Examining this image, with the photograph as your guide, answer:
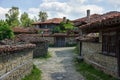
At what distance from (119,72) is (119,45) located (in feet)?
4.09

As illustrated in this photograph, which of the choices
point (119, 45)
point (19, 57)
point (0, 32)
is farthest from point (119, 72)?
point (0, 32)

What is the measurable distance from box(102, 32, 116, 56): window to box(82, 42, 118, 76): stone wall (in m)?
0.28

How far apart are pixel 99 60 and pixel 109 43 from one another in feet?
5.70

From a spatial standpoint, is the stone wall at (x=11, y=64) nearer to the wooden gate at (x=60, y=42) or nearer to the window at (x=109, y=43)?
the window at (x=109, y=43)

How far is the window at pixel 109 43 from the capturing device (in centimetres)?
1119

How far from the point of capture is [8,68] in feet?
26.4

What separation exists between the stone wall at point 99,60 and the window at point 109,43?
276 millimetres

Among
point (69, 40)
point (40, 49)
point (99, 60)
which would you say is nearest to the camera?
point (99, 60)

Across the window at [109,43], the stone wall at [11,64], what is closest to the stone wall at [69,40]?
the window at [109,43]

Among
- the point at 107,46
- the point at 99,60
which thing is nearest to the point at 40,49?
the point at 99,60

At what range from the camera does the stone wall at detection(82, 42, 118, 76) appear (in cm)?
1105

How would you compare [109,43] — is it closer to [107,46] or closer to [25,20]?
[107,46]

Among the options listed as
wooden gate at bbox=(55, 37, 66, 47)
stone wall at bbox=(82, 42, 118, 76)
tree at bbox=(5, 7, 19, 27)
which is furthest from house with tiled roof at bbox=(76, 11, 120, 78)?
tree at bbox=(5, 7, 19, 27)

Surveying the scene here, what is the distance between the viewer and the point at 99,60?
517 inches
